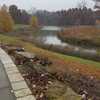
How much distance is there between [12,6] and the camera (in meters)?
59.0

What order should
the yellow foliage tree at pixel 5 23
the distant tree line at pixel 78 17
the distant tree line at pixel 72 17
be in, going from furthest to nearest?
the distant tree line at pixel 72 17 → the distant tree line at pixel 78 17 → the yellow foliage tree at pixel 5 23

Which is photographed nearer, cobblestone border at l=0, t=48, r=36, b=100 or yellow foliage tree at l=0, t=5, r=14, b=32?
cobblestone border at l=0, t=48, r=36, b=100

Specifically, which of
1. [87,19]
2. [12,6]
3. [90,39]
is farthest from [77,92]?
[12,6]

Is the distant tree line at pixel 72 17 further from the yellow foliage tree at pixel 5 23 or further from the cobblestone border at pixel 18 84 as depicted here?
the cobblestone border at pixel 18 84

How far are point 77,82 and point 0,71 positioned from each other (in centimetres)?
212

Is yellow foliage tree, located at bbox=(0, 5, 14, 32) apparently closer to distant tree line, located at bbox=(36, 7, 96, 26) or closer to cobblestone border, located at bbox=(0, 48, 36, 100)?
distant tree line, located at bbox=(36, 7, 96, 26)

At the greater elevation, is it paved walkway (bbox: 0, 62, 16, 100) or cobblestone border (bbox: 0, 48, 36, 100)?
cobblestone border (bbox: 0, 48, 36, 100)

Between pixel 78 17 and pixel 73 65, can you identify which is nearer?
pixel 73 65

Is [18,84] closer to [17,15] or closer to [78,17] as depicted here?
[78,17]

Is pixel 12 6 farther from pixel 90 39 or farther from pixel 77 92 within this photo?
pixel 77 92

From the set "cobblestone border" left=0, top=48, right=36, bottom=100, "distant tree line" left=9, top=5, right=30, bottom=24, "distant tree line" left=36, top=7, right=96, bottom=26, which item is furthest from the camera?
"distant tree line" left=9, top=5, right=30, bottom=24

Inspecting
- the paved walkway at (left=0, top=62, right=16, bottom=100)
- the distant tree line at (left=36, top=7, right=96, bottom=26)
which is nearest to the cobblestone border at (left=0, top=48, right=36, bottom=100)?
the paved walkway at (left=0, top=62, right=16, bottom=100)

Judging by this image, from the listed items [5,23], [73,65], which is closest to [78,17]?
[5,23]

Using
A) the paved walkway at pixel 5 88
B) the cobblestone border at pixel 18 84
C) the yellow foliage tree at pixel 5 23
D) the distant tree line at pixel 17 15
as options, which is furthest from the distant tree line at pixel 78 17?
the paved walkway at pixel 5 88
